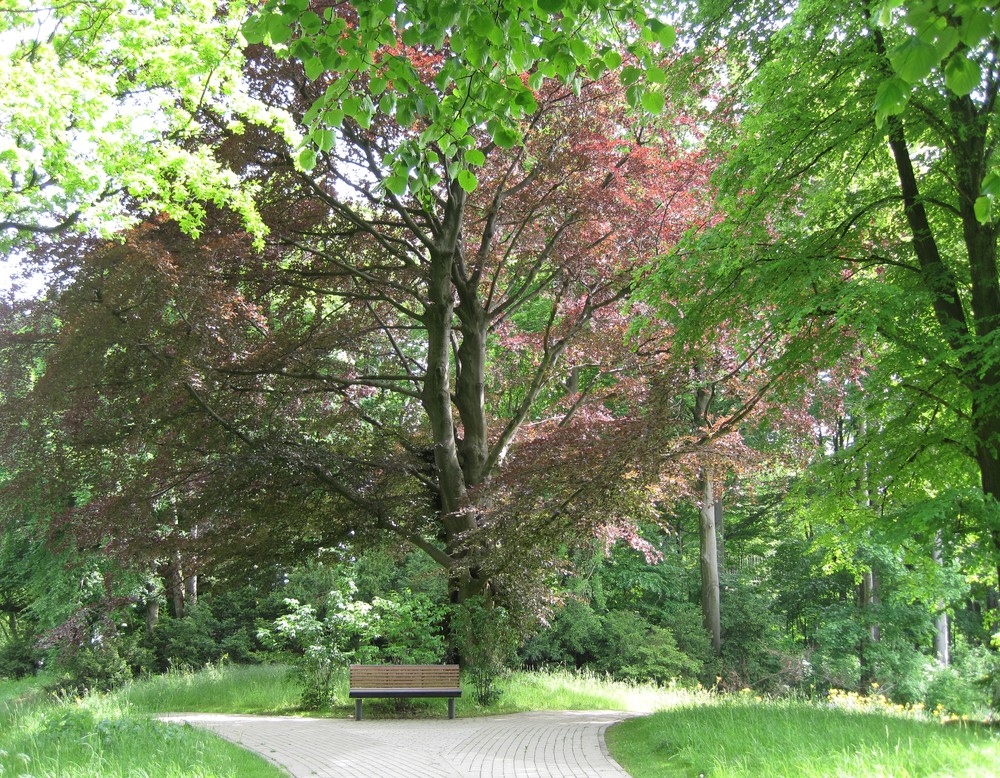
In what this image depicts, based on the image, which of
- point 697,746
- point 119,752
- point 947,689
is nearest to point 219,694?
point 119,752

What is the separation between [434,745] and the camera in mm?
8250

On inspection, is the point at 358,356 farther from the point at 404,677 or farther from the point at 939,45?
the point at 939,45

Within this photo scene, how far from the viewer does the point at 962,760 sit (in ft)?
18.4

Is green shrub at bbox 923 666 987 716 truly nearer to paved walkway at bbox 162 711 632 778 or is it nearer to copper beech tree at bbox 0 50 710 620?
copper beech tree at bbox 0 50 710 620

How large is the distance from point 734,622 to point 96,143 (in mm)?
19944

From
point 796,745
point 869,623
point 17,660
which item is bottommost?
point 17,660

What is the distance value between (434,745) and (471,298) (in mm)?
7250

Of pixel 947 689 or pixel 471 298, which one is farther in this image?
pixel 947 689

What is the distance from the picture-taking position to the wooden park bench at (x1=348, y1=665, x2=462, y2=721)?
A: 33.2ft

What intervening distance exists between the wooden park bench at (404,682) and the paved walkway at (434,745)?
0.36 meters

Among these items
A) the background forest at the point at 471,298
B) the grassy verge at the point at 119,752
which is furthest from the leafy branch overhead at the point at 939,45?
the grassy verge at the point at 119,752

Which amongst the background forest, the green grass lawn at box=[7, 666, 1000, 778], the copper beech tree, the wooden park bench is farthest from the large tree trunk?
the wooden park bench

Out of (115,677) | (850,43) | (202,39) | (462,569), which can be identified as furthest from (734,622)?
(202,39)

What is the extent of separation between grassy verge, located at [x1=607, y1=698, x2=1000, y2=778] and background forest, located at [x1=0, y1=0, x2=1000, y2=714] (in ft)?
5.78
